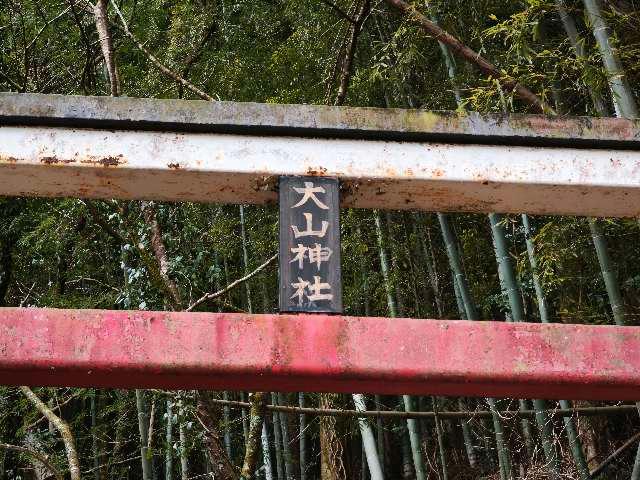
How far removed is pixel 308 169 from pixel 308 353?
2.10 feet

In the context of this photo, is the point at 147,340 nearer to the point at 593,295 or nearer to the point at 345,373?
the point at 345,373

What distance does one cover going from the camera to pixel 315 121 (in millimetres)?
2529

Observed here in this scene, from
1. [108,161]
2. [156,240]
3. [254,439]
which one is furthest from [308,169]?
[156,240]

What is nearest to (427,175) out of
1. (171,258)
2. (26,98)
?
(26,98)

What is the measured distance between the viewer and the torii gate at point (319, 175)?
2094 mm

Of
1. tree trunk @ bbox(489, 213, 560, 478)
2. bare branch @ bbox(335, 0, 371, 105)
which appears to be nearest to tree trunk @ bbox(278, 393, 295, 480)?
tree trunk @ bbox(489, 213, 560, 478)

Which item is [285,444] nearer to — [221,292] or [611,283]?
[221,292]

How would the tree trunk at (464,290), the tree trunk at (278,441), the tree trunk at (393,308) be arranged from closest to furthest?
the tree trunk at (464,290) → the tree trunk at (393,308) → the tree trunk at (278,441)

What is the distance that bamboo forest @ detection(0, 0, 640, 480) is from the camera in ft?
13.8

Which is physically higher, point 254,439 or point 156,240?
point 156,240

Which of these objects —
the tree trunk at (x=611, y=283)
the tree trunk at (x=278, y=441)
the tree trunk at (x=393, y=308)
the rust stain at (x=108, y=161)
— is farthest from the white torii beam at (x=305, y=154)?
the tree trunk at (x=278, y=441)

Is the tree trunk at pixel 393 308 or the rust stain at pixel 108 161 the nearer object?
the rust stain at pixel 108 161

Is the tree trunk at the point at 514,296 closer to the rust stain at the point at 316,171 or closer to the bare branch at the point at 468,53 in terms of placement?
the bare branch at the point at 468,53

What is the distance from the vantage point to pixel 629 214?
2.79m
